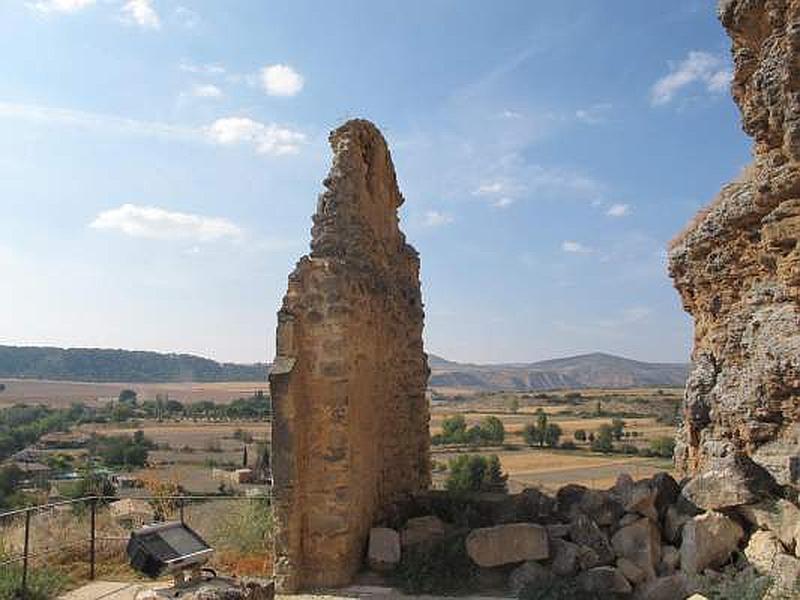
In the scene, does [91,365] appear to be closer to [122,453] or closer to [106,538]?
[122,453]

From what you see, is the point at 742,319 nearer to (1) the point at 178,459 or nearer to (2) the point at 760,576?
(2) the point at 760,576

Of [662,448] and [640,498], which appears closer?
[640,498]

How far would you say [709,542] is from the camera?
775 centimetres

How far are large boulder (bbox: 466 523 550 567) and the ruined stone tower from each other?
1442 millimetres

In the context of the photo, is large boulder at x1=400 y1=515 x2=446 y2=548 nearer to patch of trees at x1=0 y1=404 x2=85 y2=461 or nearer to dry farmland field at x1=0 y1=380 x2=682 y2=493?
dry farmland field at x1=0 y1=380 x2=682 y2=493

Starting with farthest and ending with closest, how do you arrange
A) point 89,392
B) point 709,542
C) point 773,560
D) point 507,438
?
point 89,392
point 507,438
point 709,542
point 773,560

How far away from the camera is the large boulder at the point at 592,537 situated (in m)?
8.05

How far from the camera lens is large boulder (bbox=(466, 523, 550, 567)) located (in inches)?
323

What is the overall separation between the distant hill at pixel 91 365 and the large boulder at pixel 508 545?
139907mm

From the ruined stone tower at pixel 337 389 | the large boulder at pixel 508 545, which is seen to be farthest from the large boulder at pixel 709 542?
the ruined stone tower at pixel 337 389

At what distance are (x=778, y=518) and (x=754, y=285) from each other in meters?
2.94

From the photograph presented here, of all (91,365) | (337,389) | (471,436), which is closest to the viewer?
(337,389)

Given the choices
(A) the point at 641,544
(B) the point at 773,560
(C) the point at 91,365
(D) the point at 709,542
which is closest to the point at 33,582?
(A) the point at 641,544

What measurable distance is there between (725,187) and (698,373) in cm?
268
